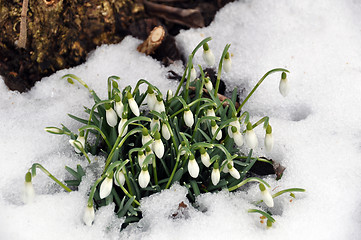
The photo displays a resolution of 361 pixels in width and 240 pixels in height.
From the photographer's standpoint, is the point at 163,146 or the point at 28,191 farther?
the point at 163,146

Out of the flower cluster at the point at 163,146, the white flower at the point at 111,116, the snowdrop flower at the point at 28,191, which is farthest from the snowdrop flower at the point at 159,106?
the snowdrop flower at the point at 28,191

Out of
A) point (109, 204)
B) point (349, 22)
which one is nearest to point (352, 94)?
point (349, 22)

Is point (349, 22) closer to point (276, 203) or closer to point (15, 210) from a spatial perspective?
point (276, 203)

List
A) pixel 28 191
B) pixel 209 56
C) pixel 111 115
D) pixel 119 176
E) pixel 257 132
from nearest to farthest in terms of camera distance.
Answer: pixel 28 191, pixel 119 176, pixel 111 115, pixel 209 56, pixel 257 132

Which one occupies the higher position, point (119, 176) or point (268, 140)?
point (268, 140)

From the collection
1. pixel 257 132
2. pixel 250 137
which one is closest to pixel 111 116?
pixel 250 137

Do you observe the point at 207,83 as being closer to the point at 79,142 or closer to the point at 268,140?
the point at 268,140

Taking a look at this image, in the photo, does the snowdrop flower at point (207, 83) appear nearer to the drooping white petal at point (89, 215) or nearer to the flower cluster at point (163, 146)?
the flower cluster at point (163, 146)

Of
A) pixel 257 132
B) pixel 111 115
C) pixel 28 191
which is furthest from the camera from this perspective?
pixel 257 132
